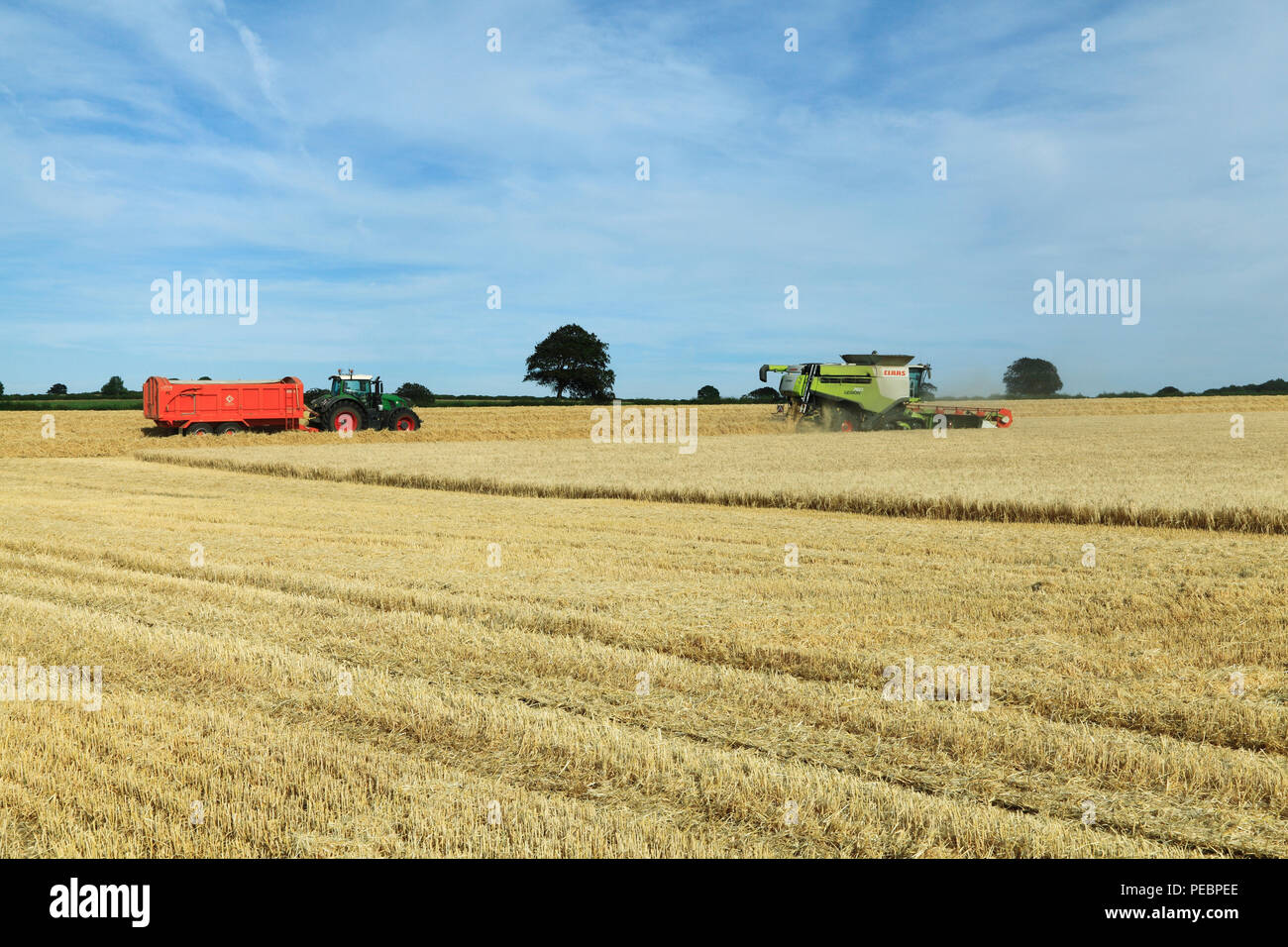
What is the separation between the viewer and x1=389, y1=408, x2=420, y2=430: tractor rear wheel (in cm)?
4312

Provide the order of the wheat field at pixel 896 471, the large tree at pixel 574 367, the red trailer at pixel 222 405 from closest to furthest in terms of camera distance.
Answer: the wheat field at pixel 896 471, the red trailer at pixel 222 405, the large tree at pixel 574 367

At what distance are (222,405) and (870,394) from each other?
28.5 m

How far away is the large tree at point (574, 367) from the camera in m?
96.6

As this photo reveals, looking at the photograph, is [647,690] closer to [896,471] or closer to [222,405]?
[896,471]

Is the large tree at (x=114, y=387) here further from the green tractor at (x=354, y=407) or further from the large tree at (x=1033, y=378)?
the large tree at (x=1033, y=378)

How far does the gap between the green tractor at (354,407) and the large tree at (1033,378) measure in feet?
265

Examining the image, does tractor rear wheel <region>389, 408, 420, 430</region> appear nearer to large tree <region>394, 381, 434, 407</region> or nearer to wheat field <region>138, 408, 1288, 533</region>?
wheat field <region>138, 408, 1288, 533</region>

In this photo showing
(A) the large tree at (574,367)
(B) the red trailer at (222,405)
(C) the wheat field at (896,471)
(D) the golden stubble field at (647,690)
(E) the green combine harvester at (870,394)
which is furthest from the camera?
(A) the large tree at (574,367)

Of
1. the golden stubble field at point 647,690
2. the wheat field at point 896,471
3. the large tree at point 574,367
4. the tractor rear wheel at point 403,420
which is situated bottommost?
the golden stubble field at point 647,690

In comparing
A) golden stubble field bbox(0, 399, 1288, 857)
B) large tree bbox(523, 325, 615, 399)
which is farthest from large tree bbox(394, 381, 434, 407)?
golden stubble field bbox(0, 399, 1288, 857)

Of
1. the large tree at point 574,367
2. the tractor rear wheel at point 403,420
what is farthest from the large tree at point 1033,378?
the tractor rear wheel at point 403,420
